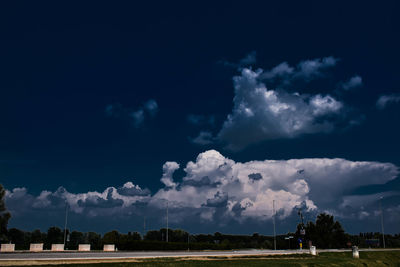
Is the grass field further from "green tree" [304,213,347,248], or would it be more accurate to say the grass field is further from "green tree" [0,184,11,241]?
"green tree" [0,184,11,241]

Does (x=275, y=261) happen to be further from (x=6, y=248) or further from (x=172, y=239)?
(x=172, y=239)

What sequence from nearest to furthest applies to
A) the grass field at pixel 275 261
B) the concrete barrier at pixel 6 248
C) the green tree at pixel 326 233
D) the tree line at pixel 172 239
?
the grass field at pixel 275 261, the concrete barrier at pixel 6 248, the tree line at pixel 172 239, the green tree at pixel 326 233

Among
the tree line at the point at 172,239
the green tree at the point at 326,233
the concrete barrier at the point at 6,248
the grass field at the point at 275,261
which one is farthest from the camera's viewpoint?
the green tree at the point at 326,233

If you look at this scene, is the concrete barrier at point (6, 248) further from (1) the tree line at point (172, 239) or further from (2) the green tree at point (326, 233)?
(2) the green tree at point (326, 233)

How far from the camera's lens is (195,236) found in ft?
472

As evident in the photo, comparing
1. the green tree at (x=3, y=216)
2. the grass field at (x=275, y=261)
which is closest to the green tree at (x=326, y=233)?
the grass field at (x=275, y=261)

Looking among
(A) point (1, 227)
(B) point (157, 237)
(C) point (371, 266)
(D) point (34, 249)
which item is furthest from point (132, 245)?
(B) point (157, 237)

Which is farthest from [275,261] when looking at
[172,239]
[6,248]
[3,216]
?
[172,239]

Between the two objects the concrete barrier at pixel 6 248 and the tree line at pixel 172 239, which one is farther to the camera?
the tree line at pixel 172 239

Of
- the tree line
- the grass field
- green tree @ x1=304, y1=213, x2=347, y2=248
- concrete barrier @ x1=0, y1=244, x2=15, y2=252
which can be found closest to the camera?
the grass field

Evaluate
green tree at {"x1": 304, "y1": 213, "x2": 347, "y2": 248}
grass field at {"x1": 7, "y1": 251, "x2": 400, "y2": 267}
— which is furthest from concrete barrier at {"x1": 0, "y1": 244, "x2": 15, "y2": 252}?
green tree at {"x1": 304, "y1": 213, "x2": 347, "y2": 248}

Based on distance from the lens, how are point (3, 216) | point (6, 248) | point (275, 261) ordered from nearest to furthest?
point (275, 261) < point (6, 248) < point (3, 216)

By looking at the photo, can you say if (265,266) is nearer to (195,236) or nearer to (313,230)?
(313,230)

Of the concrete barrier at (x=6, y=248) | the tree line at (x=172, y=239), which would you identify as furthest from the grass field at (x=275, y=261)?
the concrete barrier at (x=6, y=248)
